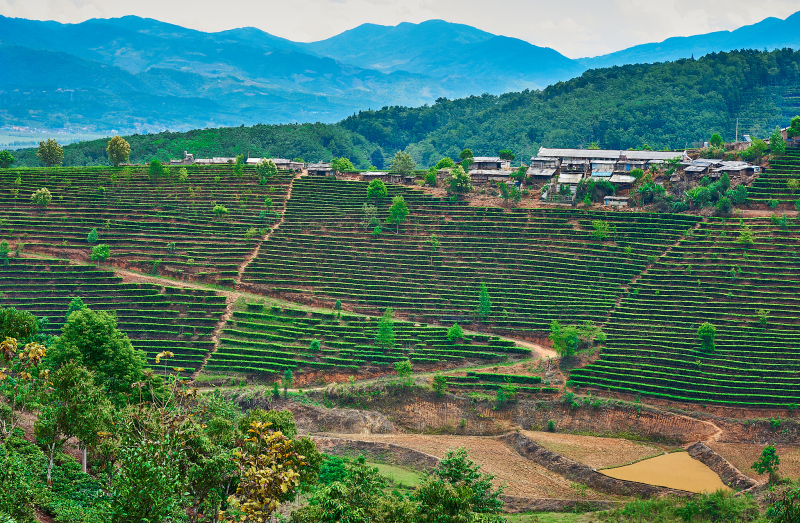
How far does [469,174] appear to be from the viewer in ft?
227

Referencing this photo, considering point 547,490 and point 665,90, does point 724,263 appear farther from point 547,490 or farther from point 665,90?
point 665,90

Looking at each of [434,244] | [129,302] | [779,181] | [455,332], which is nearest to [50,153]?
[129,302]

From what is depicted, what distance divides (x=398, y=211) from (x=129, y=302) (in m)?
21.5

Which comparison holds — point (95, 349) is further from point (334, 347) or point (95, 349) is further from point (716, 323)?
point (716, 323)

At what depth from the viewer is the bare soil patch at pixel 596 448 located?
38.6 metres

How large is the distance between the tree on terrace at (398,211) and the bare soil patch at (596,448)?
2327 centimetres

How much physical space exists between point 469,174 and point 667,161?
56.6 ft

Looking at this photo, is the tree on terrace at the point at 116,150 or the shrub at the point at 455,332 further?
the tree on terrace at the point at 116,150

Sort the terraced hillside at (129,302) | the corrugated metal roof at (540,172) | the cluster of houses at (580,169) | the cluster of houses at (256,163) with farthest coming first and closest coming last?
the cluster of houses at (256,163) → the corrugated metal roof at (540,172) → the cluster of houses at (580,169) → the terraced hillside at (129,302)

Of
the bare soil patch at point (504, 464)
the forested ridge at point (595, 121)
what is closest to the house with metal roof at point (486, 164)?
the forested ridge at point (595, 121)

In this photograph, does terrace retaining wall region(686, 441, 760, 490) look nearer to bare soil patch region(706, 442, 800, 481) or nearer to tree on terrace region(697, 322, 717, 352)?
bare soil patch region(706, 442, 800, 481)

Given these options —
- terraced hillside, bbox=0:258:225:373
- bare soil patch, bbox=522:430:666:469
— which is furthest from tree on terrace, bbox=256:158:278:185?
bare soil patch, bbox=522:430:666:469

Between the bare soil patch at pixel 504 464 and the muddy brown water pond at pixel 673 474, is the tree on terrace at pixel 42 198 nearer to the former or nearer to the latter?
the bare soil patch at pixel 504 464

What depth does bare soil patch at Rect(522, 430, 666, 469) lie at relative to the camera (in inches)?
1518
